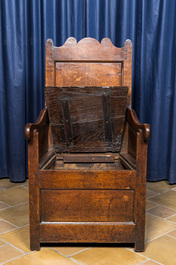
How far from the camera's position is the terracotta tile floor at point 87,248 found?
2047 millimetres

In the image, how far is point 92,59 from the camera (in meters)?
2.48

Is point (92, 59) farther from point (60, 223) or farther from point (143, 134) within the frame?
point (60, 223)

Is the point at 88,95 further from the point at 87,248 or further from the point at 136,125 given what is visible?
the point at 87,248

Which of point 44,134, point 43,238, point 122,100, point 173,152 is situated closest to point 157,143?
point 173,152

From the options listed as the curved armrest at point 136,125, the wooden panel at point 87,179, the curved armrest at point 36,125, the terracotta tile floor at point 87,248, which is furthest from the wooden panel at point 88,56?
the terracotta tile floor at point 87,248

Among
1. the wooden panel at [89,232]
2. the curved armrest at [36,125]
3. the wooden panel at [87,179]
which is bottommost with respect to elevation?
the wooden panel at [89,232]

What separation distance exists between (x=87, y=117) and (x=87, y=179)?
1.62 ft

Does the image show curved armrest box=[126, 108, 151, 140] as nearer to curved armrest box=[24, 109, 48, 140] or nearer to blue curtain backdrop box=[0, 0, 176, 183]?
curved armrest box=[24, 109, 48, 140]

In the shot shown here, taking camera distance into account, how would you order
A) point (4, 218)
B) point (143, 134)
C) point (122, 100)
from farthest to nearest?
point (4, 218)
point (122, 100)
point (143, 134)

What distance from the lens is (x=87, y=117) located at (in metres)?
2.40

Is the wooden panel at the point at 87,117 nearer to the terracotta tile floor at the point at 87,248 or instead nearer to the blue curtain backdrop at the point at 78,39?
the terracotta tile floor at the point at 87,248

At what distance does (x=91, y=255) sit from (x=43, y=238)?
0.93ft

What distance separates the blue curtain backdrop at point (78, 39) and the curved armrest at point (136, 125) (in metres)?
0.96

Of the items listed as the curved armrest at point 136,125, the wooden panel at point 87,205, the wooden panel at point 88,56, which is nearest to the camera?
the curved armrest at point 136,125
